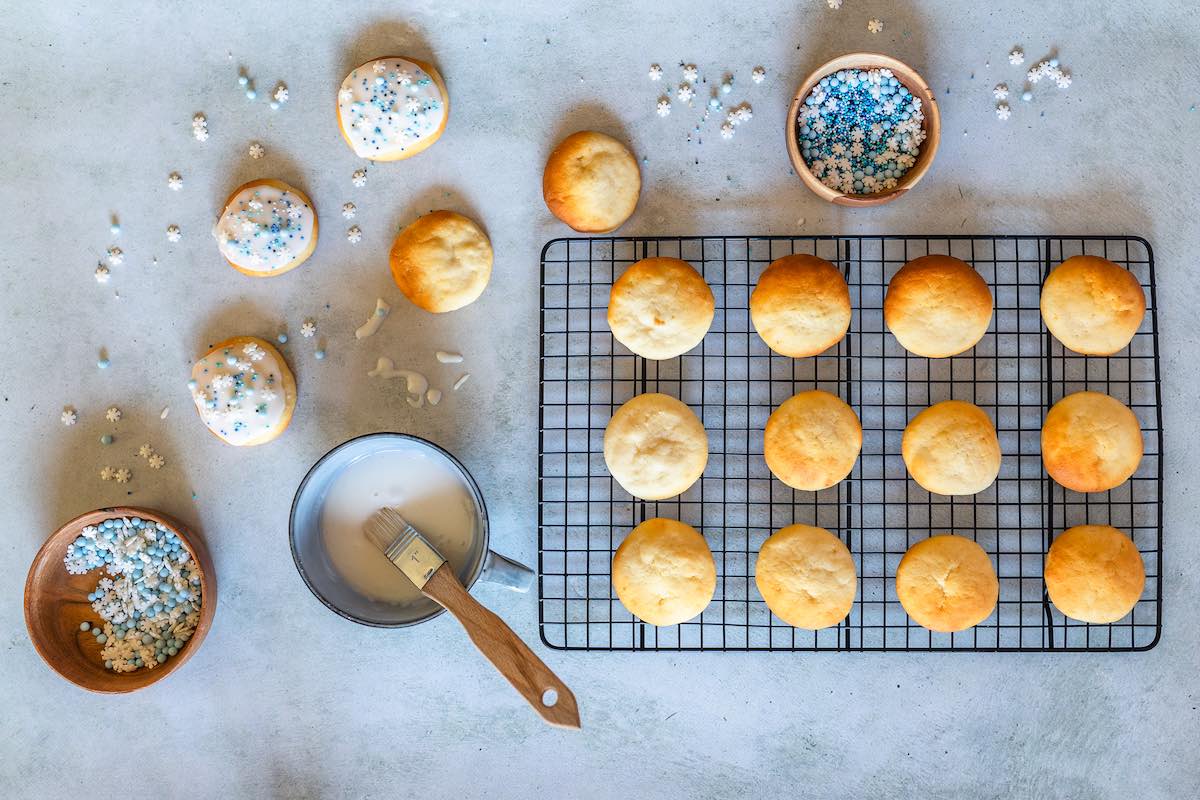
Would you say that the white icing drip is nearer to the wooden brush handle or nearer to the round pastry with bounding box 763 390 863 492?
the wooden brush handle

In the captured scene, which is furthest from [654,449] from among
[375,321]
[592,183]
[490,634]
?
[375,321]

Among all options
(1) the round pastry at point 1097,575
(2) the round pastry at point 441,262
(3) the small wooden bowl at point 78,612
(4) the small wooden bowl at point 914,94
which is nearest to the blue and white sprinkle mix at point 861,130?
(4) the small wooden bowl at point 914,94

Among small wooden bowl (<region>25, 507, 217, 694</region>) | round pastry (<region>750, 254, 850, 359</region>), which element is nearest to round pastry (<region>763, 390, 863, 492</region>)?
round pastry (<region>750, 254, 850, 359</region>)

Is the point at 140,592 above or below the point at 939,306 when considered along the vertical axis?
below

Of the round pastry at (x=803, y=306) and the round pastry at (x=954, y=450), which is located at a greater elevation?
the round pastry at (x=803, y=306)

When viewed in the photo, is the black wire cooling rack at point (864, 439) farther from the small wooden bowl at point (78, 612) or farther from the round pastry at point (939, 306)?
the small wooden bowl at point (78, 612)

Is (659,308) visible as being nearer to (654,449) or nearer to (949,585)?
(654,449)
